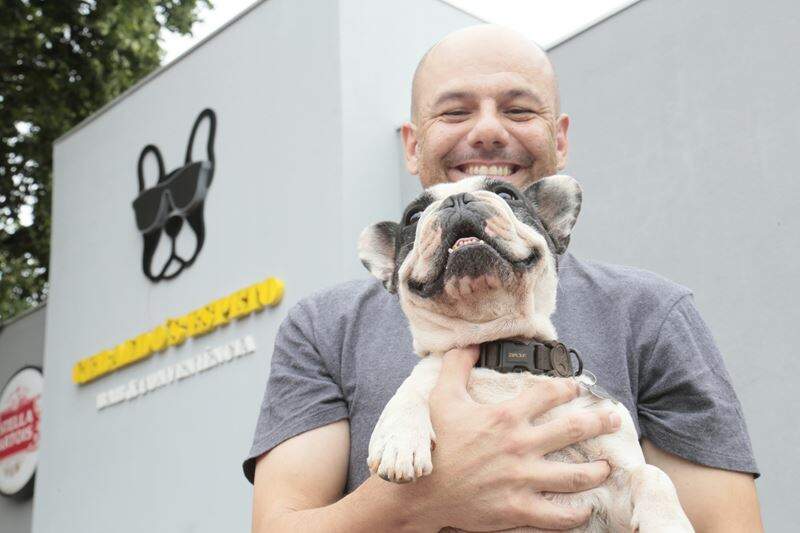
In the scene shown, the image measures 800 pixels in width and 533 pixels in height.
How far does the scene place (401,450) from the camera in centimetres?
197

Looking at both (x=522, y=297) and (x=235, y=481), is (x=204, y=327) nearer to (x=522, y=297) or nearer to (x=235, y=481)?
(x=235, y=481)

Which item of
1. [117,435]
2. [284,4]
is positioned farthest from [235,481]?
[284,4]

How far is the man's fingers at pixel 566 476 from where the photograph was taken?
2.01m

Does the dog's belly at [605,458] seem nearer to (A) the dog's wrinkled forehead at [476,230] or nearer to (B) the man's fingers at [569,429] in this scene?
(B) the man's fingers at [569,429]

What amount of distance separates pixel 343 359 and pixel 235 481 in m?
5.95

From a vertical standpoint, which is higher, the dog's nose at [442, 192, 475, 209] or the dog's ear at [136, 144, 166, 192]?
the dog's ear at [136, 144, 166, 192]

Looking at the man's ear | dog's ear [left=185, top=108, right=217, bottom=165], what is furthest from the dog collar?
dog's ear [left=185, top=108, right=217, bottom=165]

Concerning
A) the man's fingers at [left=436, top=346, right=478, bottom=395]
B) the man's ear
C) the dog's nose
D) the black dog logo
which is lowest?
the man's fingers at [left=436, top=346, right=478, bottom=395]

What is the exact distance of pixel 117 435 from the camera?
9656mm

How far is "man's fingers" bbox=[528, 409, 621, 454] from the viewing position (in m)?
2.05

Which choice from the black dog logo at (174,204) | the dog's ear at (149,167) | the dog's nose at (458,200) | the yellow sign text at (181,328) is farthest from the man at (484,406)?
the dog's ear at (149,167)

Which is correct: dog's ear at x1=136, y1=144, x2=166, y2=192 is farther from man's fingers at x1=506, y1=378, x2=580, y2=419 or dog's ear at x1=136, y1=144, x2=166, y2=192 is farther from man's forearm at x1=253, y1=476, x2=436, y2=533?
man's fingers at x1=506, y1=378, x2=580, y2=419

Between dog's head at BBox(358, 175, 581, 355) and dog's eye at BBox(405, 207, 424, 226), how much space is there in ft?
0.07

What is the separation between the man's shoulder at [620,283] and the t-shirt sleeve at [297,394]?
0.69m
